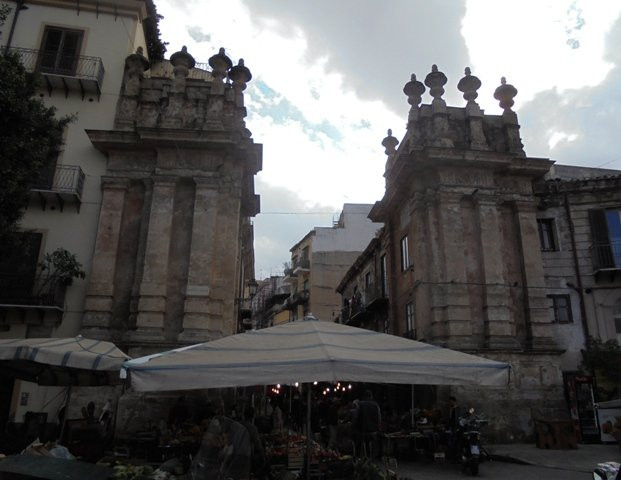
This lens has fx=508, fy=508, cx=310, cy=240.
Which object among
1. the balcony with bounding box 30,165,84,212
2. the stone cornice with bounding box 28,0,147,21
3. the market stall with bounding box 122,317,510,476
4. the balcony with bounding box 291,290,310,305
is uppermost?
the stone cornice with bounding box 28,0,147,21

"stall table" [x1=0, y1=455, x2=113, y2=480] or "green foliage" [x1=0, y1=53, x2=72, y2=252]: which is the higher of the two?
"green foliage" [x1=0, y1=53, x2=72, y2=252]

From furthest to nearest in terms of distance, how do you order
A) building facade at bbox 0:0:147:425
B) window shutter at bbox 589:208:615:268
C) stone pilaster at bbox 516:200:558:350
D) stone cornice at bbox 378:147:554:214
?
window shutter at bbox 589:208:615:268
stone cornice at bbox 378:147:554:214
stone pilaster at bbox 516:200:558:350
building facade at bbox 0:0:147:425

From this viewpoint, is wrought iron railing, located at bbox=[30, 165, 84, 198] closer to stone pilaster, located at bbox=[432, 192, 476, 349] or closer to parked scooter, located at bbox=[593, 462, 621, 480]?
stone pilaster, located at bbox=[432, 192, 476, 349]

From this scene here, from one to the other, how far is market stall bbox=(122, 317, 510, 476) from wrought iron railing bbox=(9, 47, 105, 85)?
50.2 ft

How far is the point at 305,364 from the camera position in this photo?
5398 mm

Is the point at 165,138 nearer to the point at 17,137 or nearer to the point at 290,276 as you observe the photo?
the point at 17,137

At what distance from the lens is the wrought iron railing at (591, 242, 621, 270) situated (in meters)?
17.6

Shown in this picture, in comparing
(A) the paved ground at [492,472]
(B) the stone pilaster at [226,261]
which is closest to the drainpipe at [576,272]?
(A) the paved ground at [492,472]

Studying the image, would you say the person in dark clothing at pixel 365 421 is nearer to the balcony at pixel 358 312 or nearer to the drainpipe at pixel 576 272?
the drainpipe at pixel 576 272

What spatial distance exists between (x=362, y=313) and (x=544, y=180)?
12.0 m

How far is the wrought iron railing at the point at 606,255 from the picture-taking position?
1759 cm

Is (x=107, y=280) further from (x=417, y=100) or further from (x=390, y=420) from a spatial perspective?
(x=417, y=100)

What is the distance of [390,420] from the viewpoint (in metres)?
15.1

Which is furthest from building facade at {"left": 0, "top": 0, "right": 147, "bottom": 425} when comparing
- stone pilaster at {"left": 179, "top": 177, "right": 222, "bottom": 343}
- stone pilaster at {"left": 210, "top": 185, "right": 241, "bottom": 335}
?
stone pilaster at {"left": 210, "top": 185, "right": 241, "bottom": 335}
